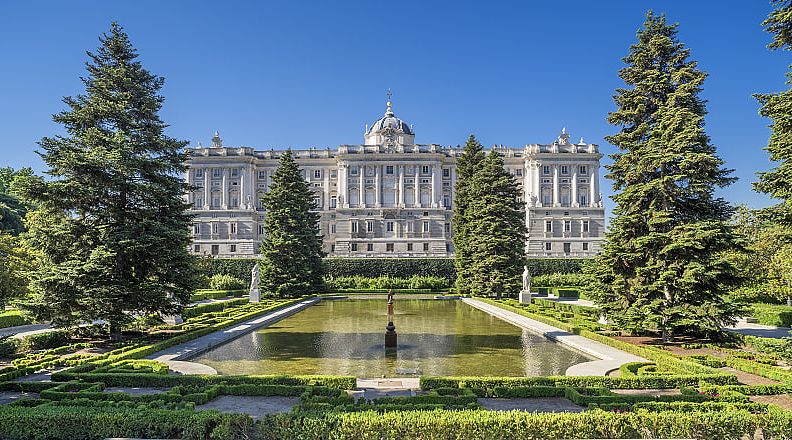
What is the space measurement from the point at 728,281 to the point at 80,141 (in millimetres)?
21793

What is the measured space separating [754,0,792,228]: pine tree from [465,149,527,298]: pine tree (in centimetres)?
2742

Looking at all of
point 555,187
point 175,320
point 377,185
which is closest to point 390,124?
point 377,185

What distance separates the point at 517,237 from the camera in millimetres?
38906

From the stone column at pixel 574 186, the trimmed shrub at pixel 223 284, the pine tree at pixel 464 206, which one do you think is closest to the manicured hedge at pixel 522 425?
the pine tree at pixel 464 206

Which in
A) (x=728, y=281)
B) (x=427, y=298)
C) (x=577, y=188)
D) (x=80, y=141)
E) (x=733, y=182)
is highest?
(x=577, y=188)

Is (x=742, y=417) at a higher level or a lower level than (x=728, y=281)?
lower

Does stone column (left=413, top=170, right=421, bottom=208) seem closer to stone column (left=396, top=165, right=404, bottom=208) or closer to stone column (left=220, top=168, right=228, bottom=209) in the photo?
stone column (left=396, top=165, right=404, bottom=208)

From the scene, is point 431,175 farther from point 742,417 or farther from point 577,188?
point 742,417

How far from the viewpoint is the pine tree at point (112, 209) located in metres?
15.6

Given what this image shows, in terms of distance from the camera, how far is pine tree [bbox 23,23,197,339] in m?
15.6

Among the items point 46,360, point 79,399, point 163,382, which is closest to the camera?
point 79,399

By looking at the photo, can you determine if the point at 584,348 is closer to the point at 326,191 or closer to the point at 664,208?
the point at 664,208

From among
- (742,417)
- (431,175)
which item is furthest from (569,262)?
(742,417)

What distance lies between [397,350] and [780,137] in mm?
11724
